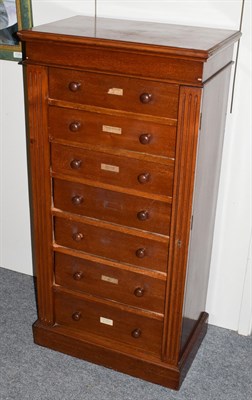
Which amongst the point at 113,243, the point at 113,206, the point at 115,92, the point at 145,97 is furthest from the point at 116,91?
the point at 113,243

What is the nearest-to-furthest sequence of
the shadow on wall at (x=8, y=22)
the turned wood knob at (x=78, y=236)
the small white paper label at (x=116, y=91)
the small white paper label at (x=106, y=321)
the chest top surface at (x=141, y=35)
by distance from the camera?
the chest top surface at (x=141, y=35) < the small white paper label at (x=116, y=91) < the turned wood knob at (x=78, y=236) < the small white paper label at (x=106, y=321) < the shadow on wall at (x=8, y=22)

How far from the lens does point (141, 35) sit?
2223 millimetres

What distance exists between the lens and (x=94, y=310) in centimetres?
269

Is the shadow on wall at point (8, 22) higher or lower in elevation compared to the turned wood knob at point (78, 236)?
higher

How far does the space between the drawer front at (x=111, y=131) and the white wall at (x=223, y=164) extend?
0.58 metres

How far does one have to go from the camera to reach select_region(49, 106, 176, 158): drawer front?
2186mm

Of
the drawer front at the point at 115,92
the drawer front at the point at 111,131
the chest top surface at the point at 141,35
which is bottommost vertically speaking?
the drawer front at the point at 111,131

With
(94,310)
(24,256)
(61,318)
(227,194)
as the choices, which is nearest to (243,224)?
(227,194)

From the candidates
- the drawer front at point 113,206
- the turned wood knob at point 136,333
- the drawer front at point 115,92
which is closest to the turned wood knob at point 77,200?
the drawer front at point 113,206

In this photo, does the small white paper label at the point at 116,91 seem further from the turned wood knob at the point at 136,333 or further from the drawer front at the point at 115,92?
the turned wood knob at the point at 136,333

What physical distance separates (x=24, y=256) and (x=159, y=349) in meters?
1.25

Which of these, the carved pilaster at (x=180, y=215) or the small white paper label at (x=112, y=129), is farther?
the small white paper label at (x=112, y=129)

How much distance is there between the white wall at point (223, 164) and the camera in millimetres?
2512

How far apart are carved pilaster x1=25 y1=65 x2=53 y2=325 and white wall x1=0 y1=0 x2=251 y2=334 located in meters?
0.49
